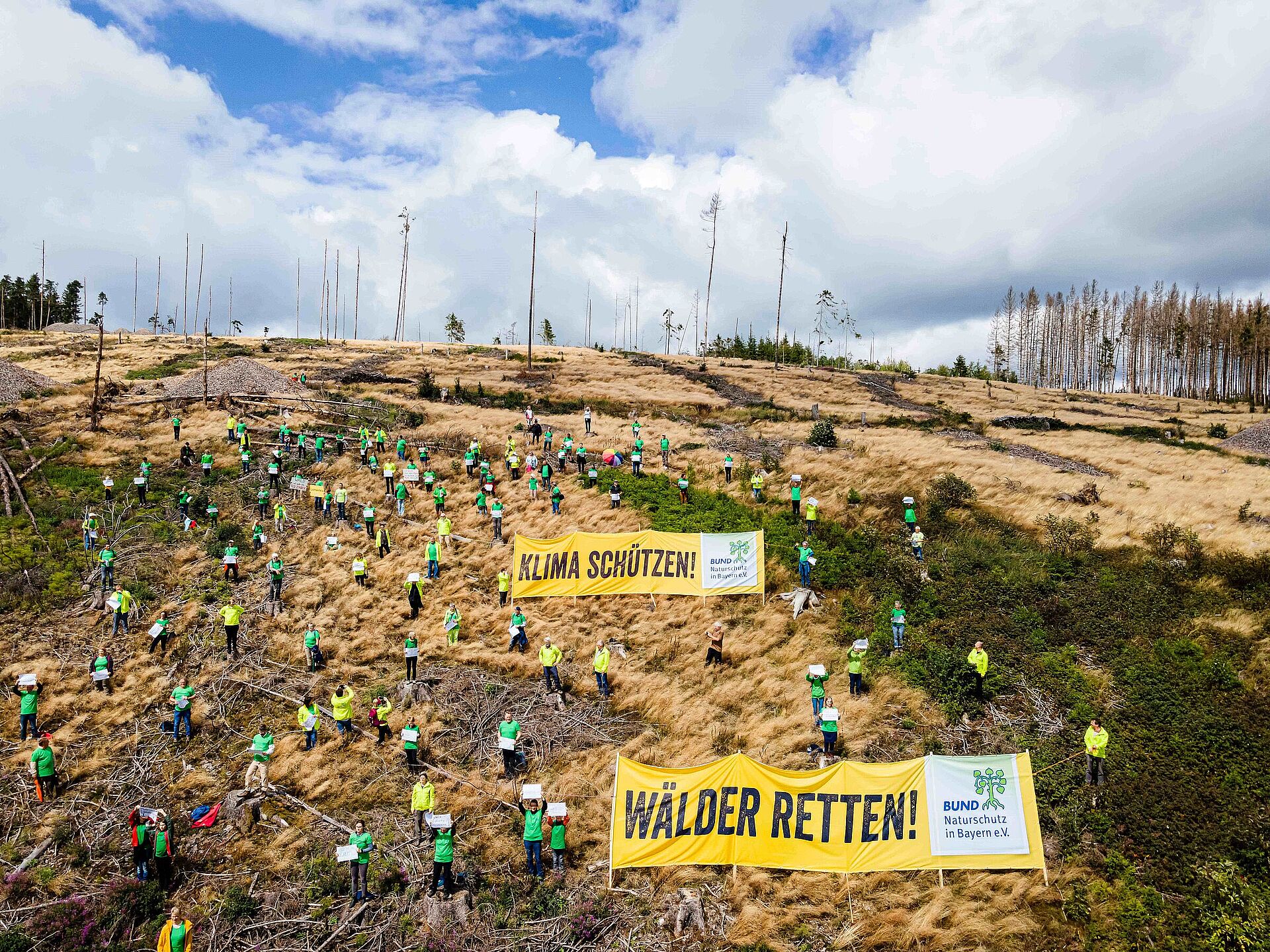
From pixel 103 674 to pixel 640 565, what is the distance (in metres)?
15.3

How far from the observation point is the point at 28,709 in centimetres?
1692

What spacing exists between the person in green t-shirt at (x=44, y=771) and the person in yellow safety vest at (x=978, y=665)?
21.2 meters

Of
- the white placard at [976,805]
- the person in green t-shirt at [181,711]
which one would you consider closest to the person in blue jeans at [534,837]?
the white placard at [976,805]

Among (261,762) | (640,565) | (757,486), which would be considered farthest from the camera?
(757,486)

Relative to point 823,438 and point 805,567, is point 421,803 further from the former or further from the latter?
point 823,438

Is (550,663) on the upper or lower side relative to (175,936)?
upper

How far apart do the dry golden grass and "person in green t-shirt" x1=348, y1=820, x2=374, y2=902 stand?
127cm

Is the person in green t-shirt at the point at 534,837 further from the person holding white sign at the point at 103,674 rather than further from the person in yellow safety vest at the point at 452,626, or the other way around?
the person holding white sign at the point at 103,674

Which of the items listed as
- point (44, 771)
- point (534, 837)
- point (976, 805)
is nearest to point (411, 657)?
point (534, 837)

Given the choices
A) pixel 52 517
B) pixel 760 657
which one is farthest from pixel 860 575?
pixel 52 517

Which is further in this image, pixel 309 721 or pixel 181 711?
pixel 181 711

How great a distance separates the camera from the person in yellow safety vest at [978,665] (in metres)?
16.8

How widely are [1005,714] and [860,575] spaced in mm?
7005

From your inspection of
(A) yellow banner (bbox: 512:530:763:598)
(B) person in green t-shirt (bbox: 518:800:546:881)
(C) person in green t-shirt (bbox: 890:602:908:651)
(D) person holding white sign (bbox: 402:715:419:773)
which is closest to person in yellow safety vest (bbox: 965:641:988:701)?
(C) person in green t-shirt (bbox: 890:602:908:651)
